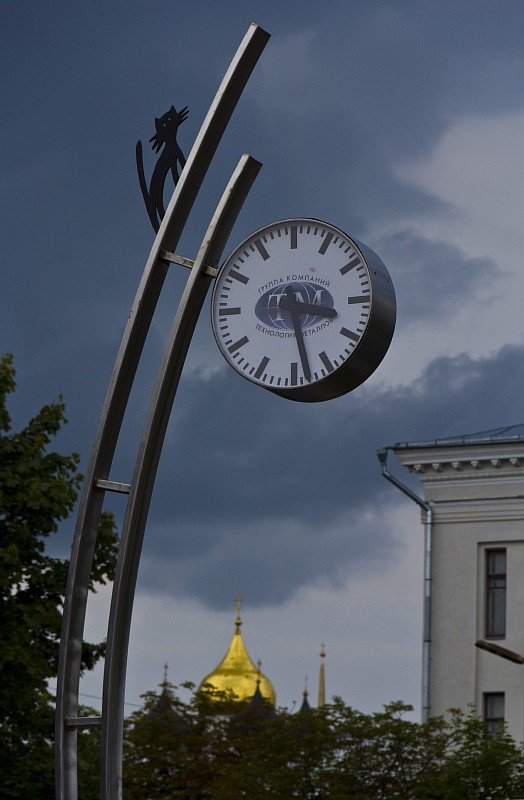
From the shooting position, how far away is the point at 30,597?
22500 millimetres

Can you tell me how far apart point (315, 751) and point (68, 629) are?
2281 cm

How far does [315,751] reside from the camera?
29875 millimetres

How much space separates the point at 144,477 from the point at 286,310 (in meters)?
1.12

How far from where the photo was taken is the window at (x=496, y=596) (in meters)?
33.7

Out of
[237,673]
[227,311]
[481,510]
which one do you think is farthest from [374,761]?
[237,673]

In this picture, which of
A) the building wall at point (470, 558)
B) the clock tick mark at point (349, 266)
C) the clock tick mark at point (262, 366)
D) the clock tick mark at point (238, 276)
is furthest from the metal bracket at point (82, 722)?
the building wall at point (470, 558)

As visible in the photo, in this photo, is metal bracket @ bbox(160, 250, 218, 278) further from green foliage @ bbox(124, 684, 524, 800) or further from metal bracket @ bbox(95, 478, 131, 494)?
green foliage @ bbox(124, 684, 524, 800)

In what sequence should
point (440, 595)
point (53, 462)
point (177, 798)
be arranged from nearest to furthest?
point (53, 462) → point (440, 595) → point (177, 798)

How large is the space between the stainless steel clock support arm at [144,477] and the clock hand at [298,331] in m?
0.71

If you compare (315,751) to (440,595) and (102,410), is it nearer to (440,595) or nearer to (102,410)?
(440,595)

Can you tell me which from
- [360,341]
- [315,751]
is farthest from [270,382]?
[315,751]

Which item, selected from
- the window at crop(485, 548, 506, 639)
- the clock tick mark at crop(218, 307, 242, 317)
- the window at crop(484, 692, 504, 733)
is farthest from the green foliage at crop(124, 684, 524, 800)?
the clock tick mark at crop(218, 307, 242, 317)

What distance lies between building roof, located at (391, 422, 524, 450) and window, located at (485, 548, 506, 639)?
225cm

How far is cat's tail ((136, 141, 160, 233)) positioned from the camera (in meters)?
8.03
